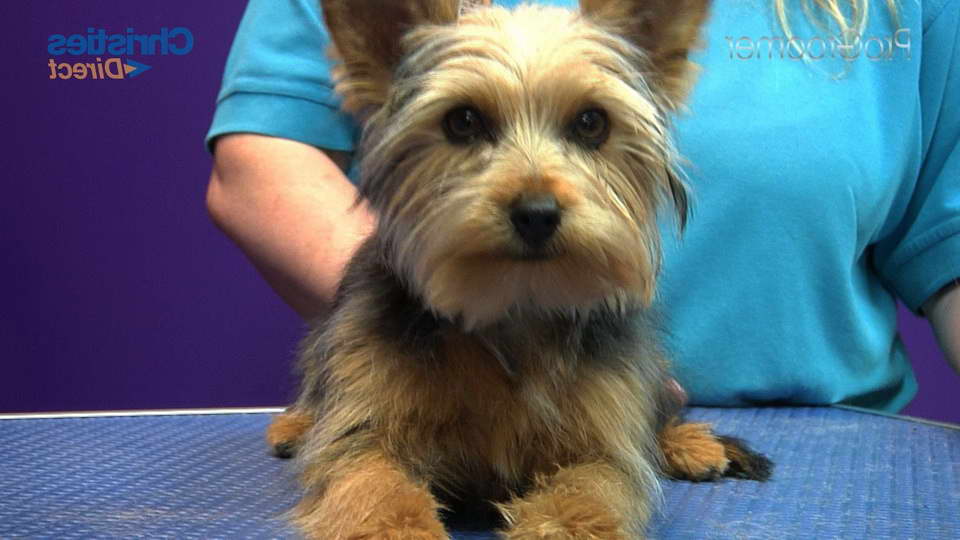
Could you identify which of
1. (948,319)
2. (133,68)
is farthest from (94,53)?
(948,319)

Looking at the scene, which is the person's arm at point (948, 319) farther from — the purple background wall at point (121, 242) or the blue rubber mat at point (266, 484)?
the purple background wall at point (121, 242)

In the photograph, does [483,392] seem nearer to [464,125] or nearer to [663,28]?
[464,125]

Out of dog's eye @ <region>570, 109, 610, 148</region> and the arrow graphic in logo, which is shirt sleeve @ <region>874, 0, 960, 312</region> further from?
the arrow graphic in logo

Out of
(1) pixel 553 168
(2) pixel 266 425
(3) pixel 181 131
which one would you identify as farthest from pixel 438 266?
(3) pixel 181 131

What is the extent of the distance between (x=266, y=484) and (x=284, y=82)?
0.76 metres

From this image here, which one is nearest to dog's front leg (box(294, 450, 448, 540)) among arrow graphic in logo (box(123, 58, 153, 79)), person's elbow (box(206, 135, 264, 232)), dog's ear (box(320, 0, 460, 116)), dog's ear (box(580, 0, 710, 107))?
dog's ear (box(320, 0, 460, 116))

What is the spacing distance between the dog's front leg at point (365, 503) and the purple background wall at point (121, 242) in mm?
1409

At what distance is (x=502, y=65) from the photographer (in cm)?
133

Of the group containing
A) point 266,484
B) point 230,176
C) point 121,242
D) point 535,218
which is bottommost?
point 121,242

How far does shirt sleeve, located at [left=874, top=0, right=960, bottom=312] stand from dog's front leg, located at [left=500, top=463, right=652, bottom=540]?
3.06 ft

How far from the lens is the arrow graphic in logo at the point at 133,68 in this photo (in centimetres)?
271

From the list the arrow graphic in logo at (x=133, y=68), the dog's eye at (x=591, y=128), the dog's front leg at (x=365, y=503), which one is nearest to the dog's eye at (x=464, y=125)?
the dog's eye at (x=591, y=128)

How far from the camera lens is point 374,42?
1.38 m

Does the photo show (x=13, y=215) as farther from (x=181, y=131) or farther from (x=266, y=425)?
(x=266, y=425)
